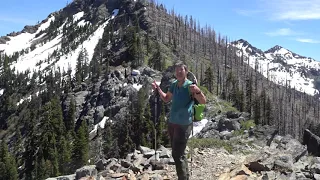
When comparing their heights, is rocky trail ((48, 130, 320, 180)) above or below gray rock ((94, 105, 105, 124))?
above

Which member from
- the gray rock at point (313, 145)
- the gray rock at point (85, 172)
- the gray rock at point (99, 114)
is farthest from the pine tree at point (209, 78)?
the gray rock at point (85, 172)

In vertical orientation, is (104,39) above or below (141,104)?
above

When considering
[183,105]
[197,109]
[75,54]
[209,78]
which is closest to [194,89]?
[183,105]

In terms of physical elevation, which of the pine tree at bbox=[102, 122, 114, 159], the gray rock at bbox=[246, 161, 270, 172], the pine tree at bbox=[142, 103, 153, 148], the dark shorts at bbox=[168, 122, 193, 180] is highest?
the dark shorts at bbox=[168, 122, 193, 180]

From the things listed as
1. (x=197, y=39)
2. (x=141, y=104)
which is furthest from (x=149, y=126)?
(x=197, y=39)

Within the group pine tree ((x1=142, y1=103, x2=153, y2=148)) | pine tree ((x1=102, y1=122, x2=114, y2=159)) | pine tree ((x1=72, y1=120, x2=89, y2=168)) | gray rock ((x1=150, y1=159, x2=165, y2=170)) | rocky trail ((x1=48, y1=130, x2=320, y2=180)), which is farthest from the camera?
pine tree ((x1=142, y1=103, x2=153, y2=148))

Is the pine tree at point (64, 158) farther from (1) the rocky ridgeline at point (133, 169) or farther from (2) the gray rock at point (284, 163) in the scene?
(2) the gray rock at point (284, 163)

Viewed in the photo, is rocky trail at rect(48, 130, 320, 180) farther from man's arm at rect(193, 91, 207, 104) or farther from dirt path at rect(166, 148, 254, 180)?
man's arm at rect(193, 91, 207, 104)

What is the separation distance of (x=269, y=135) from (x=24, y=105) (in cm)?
12931

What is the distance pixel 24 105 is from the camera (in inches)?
5438

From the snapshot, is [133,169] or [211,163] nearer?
[133,169]

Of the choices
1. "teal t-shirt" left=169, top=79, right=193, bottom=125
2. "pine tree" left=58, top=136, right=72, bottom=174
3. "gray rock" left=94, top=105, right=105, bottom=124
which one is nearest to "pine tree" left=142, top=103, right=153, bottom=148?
"pine tree" left=58, top=136, right=72, bottom=174

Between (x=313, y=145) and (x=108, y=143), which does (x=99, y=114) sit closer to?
(x=108, y=143)

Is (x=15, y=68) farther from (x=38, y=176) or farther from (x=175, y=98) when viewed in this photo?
(x=175, y=98)
